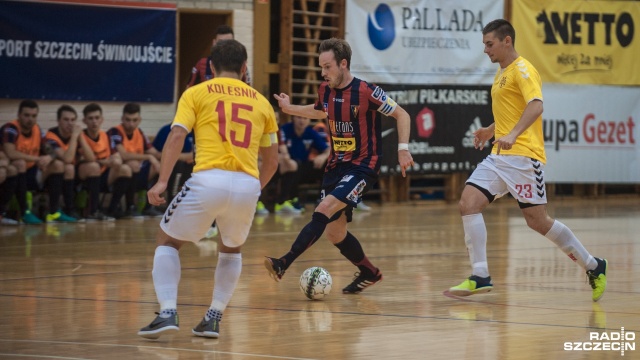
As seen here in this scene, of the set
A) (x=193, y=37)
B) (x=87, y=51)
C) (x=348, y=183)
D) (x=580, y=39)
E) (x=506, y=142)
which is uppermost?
(x=580, y=39)

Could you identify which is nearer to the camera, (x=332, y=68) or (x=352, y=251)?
(x=332, y=68)

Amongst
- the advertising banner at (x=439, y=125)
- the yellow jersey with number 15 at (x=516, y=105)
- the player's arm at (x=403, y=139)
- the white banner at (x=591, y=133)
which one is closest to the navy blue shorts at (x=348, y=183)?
the player's arm at (x=403, y=139)

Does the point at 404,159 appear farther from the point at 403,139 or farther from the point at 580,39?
the point at 580,39

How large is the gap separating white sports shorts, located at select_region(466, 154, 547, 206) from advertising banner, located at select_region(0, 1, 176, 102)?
9473 millimetres

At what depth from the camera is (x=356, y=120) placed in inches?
342

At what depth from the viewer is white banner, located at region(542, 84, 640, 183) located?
69.4 ft

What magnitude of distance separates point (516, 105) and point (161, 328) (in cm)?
353

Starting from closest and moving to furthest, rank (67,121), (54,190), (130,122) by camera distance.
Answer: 1. (54,190)
2. (67,121)
3. (130,122)

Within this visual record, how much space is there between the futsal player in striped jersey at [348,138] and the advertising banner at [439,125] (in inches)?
409

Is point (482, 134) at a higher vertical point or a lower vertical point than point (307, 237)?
higher

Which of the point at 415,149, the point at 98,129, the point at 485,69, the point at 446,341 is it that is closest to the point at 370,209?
the point at 415,149

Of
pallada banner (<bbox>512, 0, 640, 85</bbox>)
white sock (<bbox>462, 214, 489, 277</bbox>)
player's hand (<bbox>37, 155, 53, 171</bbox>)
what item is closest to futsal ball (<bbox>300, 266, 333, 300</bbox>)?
white sock (<bbox>462, 214, 489, 277</bbox>)

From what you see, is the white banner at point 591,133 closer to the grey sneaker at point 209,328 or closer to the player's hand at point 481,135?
the player's hand at point 481,135

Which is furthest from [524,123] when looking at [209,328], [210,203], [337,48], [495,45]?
[209,328]
